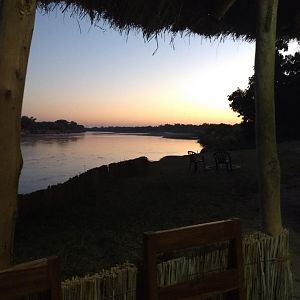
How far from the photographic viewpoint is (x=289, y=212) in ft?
27.9

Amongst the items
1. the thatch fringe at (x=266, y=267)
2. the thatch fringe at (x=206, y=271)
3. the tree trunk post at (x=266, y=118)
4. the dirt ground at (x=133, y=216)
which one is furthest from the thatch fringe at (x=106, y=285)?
the tree trunk post at (x=266, y=118)

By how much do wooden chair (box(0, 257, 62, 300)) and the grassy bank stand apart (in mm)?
3288

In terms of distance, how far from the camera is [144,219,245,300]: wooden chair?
2457 millimetres

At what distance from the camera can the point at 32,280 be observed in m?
2.00

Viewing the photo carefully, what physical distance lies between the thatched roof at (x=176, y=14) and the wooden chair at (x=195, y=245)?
3545 mm

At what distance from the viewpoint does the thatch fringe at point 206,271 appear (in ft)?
8.30

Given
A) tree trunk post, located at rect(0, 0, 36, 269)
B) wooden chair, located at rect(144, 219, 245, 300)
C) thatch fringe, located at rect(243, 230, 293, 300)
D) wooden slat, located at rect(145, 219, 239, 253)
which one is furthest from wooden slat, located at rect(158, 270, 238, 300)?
tree trunk post, located at rect(0, 0, 36, 269)

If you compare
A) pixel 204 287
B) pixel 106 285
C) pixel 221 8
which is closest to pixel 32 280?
pixel 106 285

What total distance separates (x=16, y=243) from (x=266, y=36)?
4.60m

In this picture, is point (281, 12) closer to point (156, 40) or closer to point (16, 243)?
point (156, 40)

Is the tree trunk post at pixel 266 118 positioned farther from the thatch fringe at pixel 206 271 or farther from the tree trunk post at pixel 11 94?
the tree trunk post at pixel 11 94

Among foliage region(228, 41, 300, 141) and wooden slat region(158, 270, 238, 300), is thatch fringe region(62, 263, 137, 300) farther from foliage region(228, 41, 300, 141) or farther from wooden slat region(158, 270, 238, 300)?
foliage region(228, 41, 300, 141)

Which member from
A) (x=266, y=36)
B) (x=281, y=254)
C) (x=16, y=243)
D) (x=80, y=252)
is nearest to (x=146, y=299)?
(x=281, y=254)

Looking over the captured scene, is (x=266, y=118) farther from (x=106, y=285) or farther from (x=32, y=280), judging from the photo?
(x=32, y=280)
